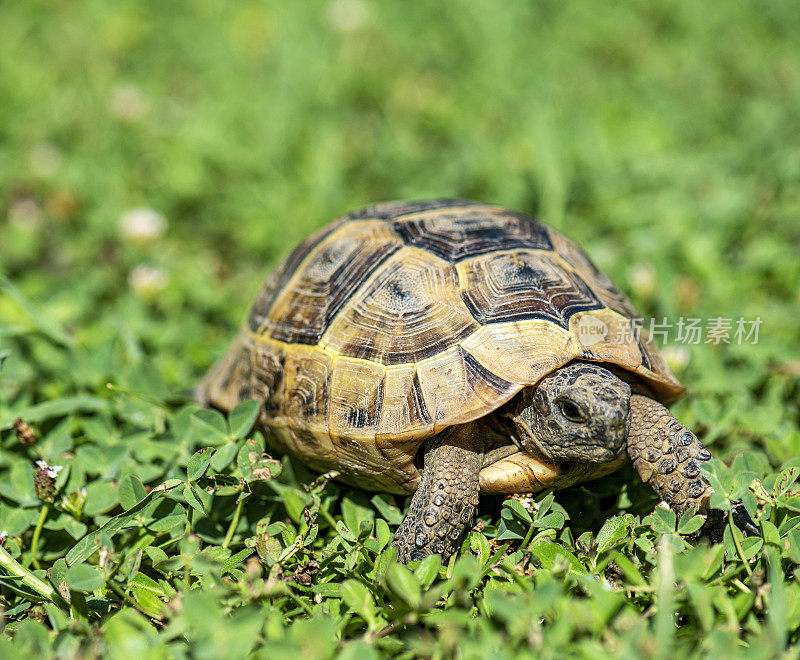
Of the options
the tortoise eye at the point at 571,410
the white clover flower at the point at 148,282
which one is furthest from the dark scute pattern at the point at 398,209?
the white clover flower at the point at 148,282

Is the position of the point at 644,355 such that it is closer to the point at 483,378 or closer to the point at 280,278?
the point at 483,378

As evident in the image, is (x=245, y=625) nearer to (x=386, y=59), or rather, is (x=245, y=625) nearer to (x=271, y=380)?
(x=271, y=380)

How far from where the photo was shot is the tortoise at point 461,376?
85.2 inches

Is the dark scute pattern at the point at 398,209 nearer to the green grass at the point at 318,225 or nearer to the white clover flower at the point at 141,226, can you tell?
the green grass at the point at 318,225

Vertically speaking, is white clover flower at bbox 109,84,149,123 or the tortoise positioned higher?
white clover flower at bbox 109,84,149,123

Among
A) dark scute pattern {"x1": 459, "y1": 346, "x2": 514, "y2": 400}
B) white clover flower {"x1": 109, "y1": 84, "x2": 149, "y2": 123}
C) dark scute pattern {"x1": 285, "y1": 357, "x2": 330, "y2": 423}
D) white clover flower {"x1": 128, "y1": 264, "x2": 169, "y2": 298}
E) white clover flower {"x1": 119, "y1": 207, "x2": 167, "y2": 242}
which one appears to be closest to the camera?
dark scute pattern {"x1": 459, "y1": 346, "x2": 514, "y2": 400}

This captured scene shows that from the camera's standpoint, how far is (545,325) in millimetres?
2283

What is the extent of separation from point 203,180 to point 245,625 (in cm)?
373

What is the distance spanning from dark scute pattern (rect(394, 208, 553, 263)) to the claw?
1143mm

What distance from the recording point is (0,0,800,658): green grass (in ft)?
6.11

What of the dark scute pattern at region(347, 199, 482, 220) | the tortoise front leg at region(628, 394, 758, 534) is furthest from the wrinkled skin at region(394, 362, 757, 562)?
the dark scute pattern at region(347, 199, 482, 220)

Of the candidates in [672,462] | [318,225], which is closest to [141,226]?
[318,225]

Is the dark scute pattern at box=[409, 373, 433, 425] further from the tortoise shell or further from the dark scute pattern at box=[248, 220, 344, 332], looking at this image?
the dark scute pattern at box=[248, 220, 344, 332]

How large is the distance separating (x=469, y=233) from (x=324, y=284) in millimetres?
620
